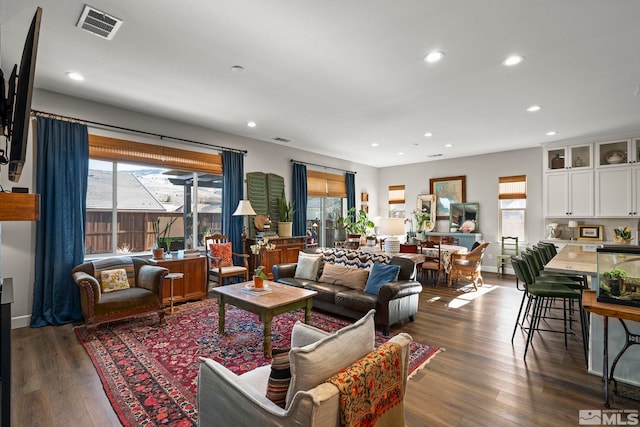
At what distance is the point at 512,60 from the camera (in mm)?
3123

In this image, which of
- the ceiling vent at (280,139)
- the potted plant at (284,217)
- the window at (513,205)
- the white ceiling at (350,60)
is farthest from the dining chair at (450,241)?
the ceiling vent at (280,139)

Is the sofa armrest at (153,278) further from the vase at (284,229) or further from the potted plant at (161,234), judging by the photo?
the vase at (284,229)

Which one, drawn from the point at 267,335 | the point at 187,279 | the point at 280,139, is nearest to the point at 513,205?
the point at 280,139

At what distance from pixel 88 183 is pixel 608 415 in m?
6.11

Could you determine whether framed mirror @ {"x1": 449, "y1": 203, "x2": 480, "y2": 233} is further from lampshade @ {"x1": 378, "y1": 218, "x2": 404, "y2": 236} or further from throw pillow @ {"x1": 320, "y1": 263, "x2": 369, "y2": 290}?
throw pillow @ {"x1": 320, "y1": 263, "x2": 369, "y2": 290}

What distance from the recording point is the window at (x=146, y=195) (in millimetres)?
4504

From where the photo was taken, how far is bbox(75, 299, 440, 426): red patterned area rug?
7.45 ft

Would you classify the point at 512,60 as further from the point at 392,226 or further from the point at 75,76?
the point at 75,76

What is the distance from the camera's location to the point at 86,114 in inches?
168

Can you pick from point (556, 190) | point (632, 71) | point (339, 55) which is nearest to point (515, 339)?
point (632, 71)

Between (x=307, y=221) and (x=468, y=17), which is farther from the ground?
(x=468, y=17)

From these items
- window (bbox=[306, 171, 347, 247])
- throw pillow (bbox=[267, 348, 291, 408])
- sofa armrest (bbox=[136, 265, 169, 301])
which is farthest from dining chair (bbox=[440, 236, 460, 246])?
throw pillow (bbox=[267, 348, 291, 408])

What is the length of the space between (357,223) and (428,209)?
2.03 metres

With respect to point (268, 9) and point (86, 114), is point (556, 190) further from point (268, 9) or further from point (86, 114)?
point (86, 114)
